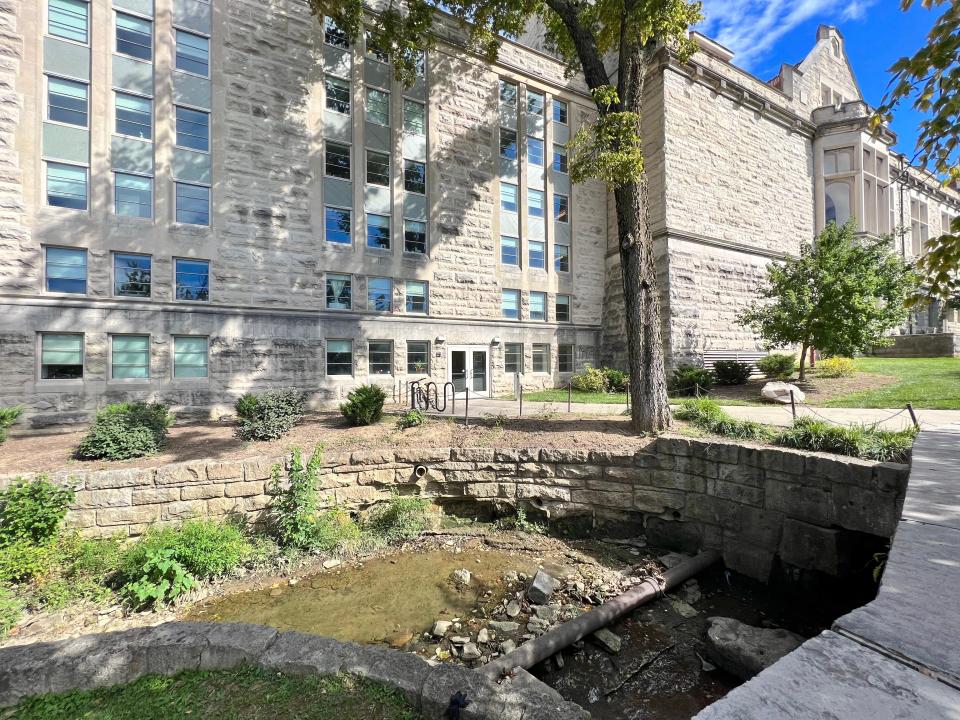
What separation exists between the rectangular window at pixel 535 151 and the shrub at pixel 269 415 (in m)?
15.3

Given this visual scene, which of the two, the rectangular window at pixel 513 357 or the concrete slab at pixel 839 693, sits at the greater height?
the rectangular window at pixel 513 357

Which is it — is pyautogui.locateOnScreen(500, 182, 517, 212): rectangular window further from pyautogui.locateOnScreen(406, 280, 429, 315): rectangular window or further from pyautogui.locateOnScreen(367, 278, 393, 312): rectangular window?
pyautogui.locateOnScreen(367, 278, 393, 312): rectangular window

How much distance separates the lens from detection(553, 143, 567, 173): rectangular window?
64.0ft

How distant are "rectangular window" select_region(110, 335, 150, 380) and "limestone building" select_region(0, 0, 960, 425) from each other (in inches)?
2.1

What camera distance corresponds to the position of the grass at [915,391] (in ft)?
31.8

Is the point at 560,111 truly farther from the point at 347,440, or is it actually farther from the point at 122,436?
the point at 122,436

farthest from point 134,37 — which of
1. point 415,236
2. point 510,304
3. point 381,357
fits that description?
point 510,304

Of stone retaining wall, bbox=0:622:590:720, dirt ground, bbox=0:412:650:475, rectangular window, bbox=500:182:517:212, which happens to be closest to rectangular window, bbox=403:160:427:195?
rectangular window, bbox=500:182:517:212

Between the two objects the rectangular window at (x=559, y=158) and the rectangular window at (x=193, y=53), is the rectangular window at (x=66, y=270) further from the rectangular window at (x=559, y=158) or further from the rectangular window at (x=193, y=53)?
the rectangular window at (x=559, y=158)

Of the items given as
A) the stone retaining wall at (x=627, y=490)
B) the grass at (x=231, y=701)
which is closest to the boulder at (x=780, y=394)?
the stone retaining wall at (x=627, y=490)

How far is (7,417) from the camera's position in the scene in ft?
32.8

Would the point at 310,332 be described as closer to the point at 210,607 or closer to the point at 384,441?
the point at 384,441

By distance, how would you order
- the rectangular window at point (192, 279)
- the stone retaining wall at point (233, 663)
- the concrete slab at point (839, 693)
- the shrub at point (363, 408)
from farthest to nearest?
the rectangular window at point (192, 279) → the shrub at point (363, 408) → the stone retaining wall at point (233, 663) → the concrete slab at point (839, 693)

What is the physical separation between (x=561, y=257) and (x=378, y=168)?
9.04 meters
